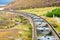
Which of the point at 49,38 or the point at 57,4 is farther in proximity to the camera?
the point at 57,4

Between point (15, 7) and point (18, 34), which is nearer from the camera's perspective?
point (18, 34)

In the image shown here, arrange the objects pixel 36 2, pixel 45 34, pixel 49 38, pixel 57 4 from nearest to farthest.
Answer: pixel 49 38
pixel 45 34
pixel 57 4
pixel 36 2

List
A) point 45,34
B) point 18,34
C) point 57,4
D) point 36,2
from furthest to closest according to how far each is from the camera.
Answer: point 36,2 → point 57,4 → point 18,34 → point 45,34

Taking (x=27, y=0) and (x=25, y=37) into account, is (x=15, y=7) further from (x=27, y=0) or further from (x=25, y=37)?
(x=25, y=37)

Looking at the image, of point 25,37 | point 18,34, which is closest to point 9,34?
point 18,34

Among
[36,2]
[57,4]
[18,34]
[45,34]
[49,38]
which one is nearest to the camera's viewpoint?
[49,38]

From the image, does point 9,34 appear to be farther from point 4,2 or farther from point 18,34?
point 4,2

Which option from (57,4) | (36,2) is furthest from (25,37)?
(36,2)
